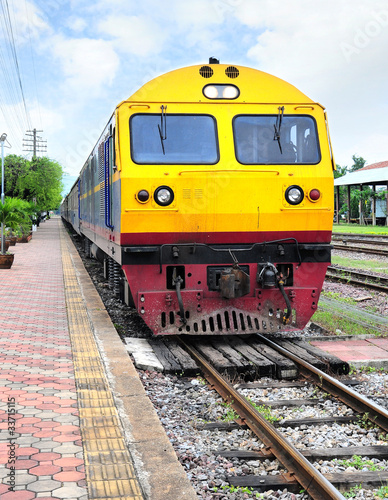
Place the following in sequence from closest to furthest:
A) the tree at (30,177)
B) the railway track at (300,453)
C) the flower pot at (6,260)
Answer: the railway track at (300,453)
the flower pot at (6,260)
the tree at (30,177)

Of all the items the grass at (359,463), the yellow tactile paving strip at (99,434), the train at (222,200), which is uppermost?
the train at (222,200)

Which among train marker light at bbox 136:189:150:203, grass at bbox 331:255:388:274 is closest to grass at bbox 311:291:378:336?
train marker light at bbox 136:189:150:203

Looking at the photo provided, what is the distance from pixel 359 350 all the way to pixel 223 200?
235 cm

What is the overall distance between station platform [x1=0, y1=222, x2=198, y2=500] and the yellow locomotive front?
43.4 inches

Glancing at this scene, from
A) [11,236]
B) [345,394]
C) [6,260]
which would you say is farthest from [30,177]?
[345,394]

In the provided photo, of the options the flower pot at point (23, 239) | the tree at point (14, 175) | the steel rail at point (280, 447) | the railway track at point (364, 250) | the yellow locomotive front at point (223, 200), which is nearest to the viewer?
the steel rail at point (280, 447)

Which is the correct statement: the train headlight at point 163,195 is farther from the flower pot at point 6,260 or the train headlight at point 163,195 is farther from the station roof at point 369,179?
the station roof at point 369,179

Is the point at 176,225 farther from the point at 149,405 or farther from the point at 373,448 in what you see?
the point at 373,448

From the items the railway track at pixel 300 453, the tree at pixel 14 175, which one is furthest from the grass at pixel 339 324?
the tree at pixel 14 175

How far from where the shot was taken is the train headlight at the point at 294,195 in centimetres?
666

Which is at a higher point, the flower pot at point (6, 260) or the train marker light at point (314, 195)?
the train marker light at point (314, 195)

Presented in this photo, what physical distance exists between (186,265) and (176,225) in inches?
18.8

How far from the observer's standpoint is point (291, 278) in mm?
6859

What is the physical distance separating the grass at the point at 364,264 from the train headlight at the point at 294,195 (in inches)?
342
